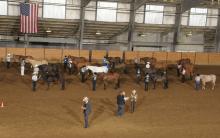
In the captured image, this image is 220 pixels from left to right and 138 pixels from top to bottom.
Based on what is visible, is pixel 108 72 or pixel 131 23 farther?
pixel 131 23

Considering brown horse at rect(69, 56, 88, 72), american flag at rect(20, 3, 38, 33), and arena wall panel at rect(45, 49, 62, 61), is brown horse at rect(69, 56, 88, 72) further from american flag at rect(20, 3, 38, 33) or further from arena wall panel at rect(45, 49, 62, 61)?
american flag at rect(20, 3, 38, 33)

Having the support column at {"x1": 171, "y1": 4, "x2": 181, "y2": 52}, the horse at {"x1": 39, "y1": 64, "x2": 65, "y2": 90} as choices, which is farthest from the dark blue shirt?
the support column at {"x1": 171, "y1": 4, "x2": 181, "y2": 52}

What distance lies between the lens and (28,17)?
3638cm

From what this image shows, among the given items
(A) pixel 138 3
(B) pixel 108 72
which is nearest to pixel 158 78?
(B) pixel 108 72

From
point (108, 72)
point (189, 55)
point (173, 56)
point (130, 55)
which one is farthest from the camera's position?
point (189, 55)

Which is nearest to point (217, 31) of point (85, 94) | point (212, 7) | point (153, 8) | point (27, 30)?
point (212, 7)

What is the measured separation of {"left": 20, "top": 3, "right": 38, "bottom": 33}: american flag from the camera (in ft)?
118

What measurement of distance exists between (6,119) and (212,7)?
3291 centimetres

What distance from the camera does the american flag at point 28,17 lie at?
35.9m

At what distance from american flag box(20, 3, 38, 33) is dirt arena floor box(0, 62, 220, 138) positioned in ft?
34.6

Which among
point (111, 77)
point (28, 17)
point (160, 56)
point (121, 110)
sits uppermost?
point (28, 17)

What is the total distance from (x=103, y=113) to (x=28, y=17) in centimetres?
2004

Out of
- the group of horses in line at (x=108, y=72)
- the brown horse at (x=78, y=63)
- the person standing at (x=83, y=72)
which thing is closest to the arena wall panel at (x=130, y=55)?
the group of horses in line at (x=108, y=72)

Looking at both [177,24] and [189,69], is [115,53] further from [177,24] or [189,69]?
[177,24]
